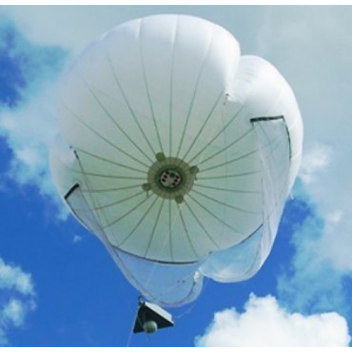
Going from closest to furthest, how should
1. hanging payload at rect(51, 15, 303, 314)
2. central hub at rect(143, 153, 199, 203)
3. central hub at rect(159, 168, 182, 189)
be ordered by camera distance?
1. hanging payload at rect(51, 15, 303, 314)
2. central hub at rect(143, 153, 199, 203)
3. central hub at rect(159, 168, 182, 189)

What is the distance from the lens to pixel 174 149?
18.6 metres

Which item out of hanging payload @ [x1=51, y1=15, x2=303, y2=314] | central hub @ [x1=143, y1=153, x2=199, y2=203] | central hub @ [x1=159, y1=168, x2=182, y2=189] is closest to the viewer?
hanging payload @ [x1=51, y1=15, x2=303, y2=314]

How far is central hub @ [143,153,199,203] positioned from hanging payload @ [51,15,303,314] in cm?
3

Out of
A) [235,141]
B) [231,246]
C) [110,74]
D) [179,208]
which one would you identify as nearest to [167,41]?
[110,74]

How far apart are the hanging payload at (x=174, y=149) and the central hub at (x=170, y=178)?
0.09ft

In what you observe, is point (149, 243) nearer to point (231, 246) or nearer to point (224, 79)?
point (231, 246)

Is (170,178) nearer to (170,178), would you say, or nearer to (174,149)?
(170,178)

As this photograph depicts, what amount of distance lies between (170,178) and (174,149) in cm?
87

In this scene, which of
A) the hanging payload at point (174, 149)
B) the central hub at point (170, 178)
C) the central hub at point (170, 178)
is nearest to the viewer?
the hanging payload at point (174, 149)

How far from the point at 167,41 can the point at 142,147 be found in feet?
7.78

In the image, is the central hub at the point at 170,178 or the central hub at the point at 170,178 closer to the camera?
the central hub at the point at 170,178

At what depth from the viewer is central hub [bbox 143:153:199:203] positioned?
18922 mm

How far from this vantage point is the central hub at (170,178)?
18922mm

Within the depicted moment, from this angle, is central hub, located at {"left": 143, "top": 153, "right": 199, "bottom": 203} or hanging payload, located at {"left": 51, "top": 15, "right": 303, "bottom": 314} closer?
hanging payload, located at {"left": 51, "top": 15, "right": 303, "bottom": 314}
